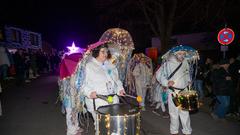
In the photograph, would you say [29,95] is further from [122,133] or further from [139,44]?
[139,44]

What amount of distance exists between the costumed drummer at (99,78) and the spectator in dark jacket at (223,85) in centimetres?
347

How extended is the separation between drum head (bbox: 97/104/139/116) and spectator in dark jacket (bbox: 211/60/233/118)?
3836 millimetres

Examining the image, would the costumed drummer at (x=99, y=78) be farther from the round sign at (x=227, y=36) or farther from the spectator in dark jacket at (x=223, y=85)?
the round sign at (x=227, y=36)

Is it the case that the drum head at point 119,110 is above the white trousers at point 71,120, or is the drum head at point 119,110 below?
above

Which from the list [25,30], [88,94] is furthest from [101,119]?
[25,30]

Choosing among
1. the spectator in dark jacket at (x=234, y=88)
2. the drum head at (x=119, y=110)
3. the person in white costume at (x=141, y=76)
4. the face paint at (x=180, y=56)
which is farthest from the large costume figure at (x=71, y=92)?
the spectator in dark jacket at (x=234, y=88)

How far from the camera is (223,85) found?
7.05 m

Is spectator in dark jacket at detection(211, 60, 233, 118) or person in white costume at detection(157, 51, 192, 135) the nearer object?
person in white costume at detection(157, 51, 192, 135)

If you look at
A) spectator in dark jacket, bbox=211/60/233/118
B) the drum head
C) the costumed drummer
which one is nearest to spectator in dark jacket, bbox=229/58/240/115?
spectator in dark jacket, bbox=211/60/233/118

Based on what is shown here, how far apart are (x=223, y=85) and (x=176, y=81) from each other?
201 centimetres

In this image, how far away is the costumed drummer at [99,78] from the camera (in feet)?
15.3

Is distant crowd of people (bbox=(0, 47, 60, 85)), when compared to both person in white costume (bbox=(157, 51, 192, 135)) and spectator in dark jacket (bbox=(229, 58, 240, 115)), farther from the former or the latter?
spectator in dark jacket (bbox=(229, 58, 240, 115))

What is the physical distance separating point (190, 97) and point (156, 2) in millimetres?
10559

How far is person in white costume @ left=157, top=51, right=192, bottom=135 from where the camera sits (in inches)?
225
